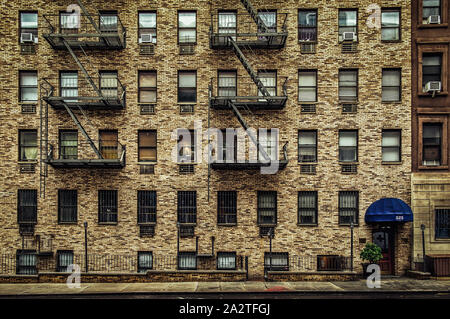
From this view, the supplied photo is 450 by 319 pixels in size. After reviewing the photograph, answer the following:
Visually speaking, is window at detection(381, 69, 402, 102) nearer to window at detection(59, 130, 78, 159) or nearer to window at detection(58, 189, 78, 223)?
window at detection(59, 130, 78, 159)

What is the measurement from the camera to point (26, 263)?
19.2m

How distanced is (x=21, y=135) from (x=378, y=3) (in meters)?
21.1

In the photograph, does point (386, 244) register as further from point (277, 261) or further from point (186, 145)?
point (186, 145)

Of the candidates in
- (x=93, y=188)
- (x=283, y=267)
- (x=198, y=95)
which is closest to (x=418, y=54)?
(x=198, y=95)

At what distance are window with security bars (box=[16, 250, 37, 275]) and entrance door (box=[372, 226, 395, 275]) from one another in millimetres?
18509

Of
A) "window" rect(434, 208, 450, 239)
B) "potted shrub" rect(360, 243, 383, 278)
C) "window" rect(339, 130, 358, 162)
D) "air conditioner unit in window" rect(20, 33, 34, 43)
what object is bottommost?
"potted shrub" rect(360, 243, 383, 278)

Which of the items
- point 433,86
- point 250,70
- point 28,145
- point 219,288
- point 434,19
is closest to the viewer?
point 219,288

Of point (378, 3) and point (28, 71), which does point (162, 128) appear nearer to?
point (28, 71)

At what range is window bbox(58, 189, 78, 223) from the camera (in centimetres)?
1938

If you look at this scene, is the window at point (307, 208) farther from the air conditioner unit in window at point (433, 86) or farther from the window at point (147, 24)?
the window at point (147, 24)

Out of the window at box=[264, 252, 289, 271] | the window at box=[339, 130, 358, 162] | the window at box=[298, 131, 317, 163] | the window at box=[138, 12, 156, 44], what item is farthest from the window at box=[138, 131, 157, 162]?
the window at box=[339, 130, 358, 162]

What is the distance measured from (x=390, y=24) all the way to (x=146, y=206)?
16.8 metres

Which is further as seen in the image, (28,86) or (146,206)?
(28,86)

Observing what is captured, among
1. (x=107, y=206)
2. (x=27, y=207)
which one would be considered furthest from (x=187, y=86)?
(x=27, y=207)
